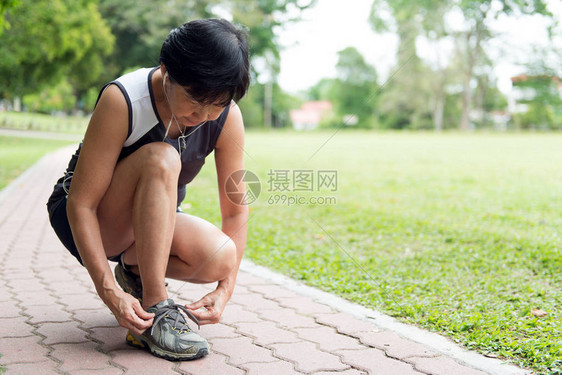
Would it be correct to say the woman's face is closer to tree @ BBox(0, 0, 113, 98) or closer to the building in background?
tree @ BBox(0, 0, 113, 98)

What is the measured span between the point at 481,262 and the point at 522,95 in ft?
120

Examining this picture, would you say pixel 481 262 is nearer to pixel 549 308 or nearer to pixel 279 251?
pixel 549 308

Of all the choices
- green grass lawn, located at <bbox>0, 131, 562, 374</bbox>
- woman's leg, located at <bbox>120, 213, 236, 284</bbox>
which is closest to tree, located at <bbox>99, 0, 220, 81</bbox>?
green grass lawn, located at <bbox>0, 131, 562, 374</bbox>

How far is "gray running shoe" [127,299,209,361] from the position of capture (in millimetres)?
1923

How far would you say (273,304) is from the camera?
2.70 m

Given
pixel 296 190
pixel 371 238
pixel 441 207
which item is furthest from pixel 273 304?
pixel 296 190

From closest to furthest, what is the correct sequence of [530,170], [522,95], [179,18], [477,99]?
[530,170] < [179,18] < [522,95] < [477,99]

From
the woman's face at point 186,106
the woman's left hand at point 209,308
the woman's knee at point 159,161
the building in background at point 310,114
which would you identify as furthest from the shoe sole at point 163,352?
the building in background at point 310,114

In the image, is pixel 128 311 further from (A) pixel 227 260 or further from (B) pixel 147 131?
(B) pixel 147 131

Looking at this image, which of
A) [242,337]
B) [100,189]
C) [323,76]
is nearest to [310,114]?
[323,76]

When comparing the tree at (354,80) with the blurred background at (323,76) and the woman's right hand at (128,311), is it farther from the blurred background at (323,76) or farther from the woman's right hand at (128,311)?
the woman's right hand at (128,311)

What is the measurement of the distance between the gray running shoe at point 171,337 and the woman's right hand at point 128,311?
76 mm

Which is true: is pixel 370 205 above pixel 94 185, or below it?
below

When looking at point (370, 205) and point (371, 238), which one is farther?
point (370, 205)
